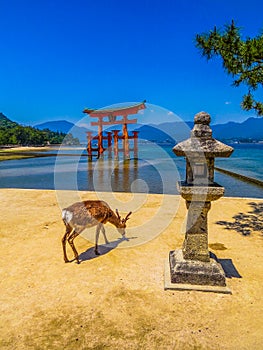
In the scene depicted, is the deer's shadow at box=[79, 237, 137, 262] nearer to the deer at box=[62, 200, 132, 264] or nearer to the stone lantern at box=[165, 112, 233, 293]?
the deer at box=[62, 200, 132, 264]

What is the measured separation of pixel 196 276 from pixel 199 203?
1.36 m

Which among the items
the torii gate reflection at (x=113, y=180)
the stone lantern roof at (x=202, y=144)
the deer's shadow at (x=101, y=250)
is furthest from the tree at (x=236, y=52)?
the torii gate reflection at (x=113, y=180)

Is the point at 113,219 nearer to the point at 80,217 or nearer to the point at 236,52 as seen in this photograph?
the point at 80,217

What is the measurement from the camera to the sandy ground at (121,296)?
135 inches

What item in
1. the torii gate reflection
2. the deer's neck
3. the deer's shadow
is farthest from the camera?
the torii gate reflection

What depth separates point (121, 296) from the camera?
435 centimetres

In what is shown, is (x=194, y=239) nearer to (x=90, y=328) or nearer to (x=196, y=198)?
(x=196, y=198)

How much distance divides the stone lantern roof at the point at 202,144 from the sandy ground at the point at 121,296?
249 cm

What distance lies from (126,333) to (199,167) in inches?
116

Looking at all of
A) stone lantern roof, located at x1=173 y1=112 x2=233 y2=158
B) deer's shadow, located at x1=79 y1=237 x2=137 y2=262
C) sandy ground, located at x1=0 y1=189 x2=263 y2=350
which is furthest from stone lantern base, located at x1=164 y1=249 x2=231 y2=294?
stone lantern roof, located at x1=173 y1=112 x2=233 y2=158

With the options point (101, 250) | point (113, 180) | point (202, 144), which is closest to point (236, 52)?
point (202, 144)

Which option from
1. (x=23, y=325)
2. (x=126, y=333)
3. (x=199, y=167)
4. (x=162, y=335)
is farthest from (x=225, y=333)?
(x=23, y=325)

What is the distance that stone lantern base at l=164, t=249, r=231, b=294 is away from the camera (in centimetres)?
457

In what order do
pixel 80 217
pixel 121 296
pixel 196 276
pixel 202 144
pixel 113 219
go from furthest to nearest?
pixel 113 219 → pixel 80 217 → pixel 196 276 → pixel 202 144 → pixel 121 296
